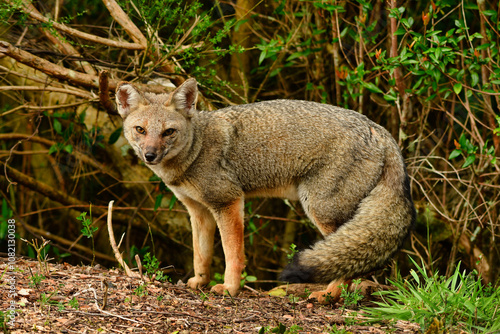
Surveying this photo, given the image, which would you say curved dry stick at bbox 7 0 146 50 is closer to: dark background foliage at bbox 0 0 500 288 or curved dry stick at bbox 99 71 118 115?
dark background foliage at bbox 0 0 500 288

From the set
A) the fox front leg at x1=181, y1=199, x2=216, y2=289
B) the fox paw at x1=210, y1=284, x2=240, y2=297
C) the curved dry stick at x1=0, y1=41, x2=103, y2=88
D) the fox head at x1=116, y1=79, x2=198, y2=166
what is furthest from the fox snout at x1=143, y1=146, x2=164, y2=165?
the curved dry stick at x1=0, y1=41, x2=103, y2=88

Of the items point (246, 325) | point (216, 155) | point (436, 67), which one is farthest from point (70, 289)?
point (436, 67)

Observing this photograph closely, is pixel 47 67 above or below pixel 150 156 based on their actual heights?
above

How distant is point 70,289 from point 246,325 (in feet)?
4.51

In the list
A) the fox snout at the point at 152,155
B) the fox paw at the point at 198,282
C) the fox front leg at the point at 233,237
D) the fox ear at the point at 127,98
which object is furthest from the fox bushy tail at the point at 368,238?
the fox ear at the point at 127,98

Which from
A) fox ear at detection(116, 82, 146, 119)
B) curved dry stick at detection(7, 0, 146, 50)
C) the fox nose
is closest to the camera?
the fox nose

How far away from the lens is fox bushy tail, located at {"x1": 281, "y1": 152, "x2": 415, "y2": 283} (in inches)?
174

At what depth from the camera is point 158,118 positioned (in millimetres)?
5008

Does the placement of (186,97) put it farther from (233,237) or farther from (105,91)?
(233,237)

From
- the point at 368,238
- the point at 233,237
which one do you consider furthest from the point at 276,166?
the point at 368,238

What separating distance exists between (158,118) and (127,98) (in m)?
0.41

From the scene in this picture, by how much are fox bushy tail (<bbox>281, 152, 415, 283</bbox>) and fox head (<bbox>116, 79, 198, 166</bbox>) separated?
153 centimetres

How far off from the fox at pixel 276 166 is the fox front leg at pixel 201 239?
1cm

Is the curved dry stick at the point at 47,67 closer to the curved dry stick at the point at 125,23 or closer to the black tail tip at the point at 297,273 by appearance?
the curved dry stick at the point at 125,23
